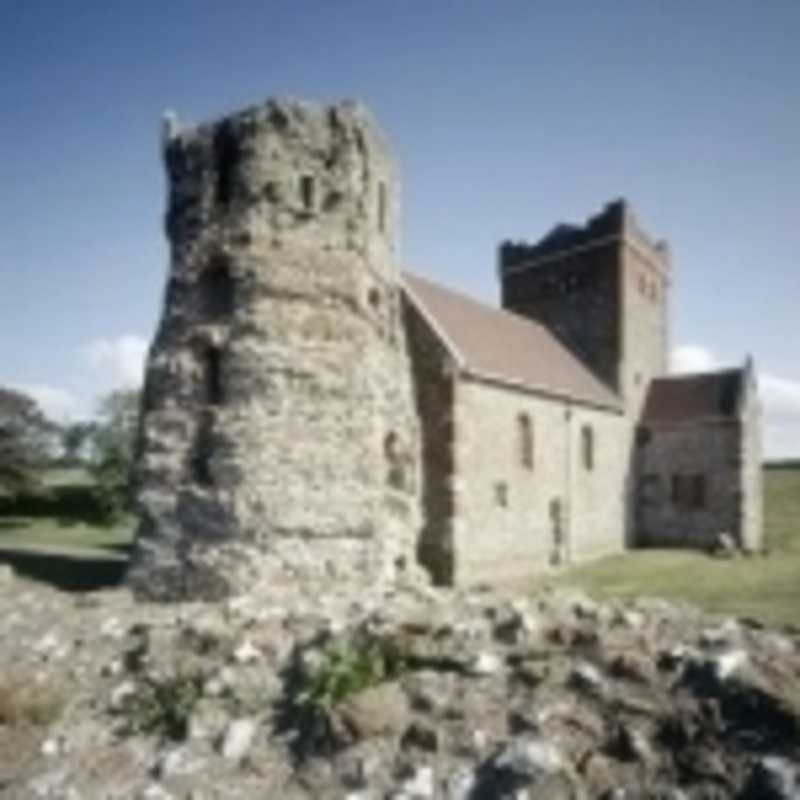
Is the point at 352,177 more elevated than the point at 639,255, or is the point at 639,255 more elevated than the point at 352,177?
the point at 639,255

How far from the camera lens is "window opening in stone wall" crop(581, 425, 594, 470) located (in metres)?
27.5

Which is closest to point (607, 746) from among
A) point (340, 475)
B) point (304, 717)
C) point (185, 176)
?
point (304, 717)

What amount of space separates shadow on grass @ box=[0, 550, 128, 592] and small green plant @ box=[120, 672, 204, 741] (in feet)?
29.7

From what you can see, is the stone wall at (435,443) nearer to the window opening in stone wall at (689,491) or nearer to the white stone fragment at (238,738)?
the white stone fragment at (238,738)

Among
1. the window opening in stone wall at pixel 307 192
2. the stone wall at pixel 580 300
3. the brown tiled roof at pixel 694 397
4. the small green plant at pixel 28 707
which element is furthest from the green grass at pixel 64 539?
the brown tiled roof at pixel 694 397

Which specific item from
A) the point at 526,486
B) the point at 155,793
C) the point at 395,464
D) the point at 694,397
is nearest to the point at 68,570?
the point at 395,464

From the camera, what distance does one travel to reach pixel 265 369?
1543 centimetres

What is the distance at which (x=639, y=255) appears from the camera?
33.9 metres

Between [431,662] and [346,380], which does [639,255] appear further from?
[431,662]

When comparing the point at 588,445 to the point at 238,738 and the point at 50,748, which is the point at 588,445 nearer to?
the point at 238,738

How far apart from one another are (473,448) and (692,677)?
1310 cm

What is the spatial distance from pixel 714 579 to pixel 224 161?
1746cm

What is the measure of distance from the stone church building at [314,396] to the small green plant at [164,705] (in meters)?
5.27

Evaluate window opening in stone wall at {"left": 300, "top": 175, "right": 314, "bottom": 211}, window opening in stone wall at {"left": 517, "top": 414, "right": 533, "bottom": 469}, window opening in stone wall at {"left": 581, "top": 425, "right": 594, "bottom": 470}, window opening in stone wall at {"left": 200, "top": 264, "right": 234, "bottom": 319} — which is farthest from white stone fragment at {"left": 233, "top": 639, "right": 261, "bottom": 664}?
window opening in stone wall at {"left": 581, "top": 425, "right": 594, "bottom": 470}
